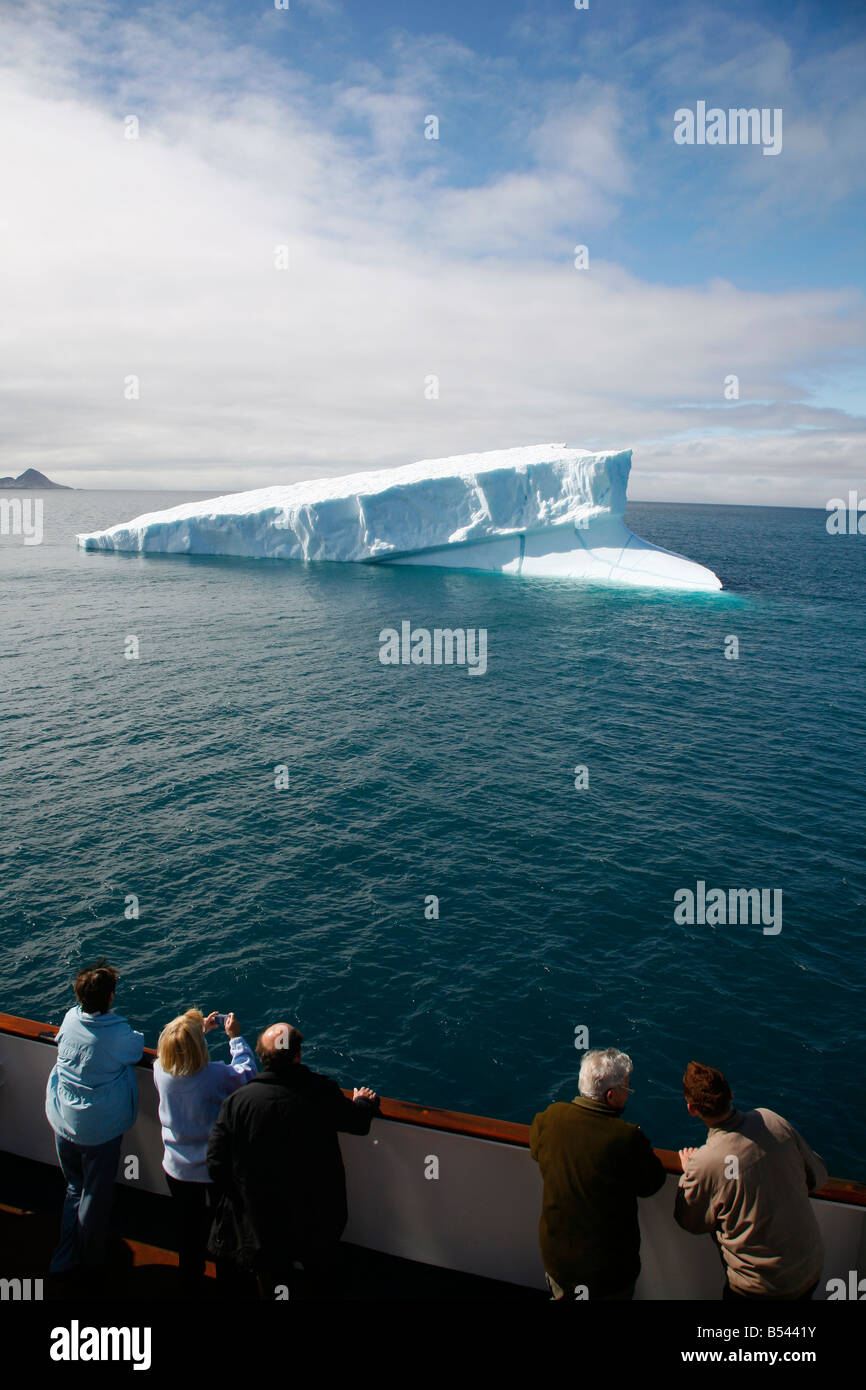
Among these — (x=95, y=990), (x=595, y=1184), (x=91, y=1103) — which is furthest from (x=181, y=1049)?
(x=595, y=1184)

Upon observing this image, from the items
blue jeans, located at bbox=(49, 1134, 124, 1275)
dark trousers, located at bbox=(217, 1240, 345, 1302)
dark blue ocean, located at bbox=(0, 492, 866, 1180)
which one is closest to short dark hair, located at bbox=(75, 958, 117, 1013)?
blue jeans, located at bbox=(49, 1134, 124, 1275)

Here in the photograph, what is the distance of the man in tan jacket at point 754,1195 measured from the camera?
382 centimetres

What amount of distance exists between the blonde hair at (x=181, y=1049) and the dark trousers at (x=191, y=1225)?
0.74 m

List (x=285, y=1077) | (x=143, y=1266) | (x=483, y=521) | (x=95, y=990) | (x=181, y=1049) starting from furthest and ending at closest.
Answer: (x=483, y=521) → (x=143, y=1266) → (x=95, y=990) → (x=181, y=1049) → (x=285, y=1077)

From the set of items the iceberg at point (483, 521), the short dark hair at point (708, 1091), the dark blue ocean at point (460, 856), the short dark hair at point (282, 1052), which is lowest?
the dark blue ocean at point (460, 856)

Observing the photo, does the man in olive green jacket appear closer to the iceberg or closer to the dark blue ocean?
the dark blue ocean

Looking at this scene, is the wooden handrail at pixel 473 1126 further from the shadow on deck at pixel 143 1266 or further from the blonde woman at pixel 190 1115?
the shadow on deck at pixel 143 1266

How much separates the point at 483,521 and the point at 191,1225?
2046 inches

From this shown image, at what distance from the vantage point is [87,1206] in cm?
479

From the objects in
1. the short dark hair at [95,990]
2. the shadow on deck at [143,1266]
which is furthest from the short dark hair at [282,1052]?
the shadow on deck at [143,1266]

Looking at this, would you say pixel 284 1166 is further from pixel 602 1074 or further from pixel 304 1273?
pixel 602 1074

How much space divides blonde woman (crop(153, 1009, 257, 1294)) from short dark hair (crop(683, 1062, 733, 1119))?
258cm
